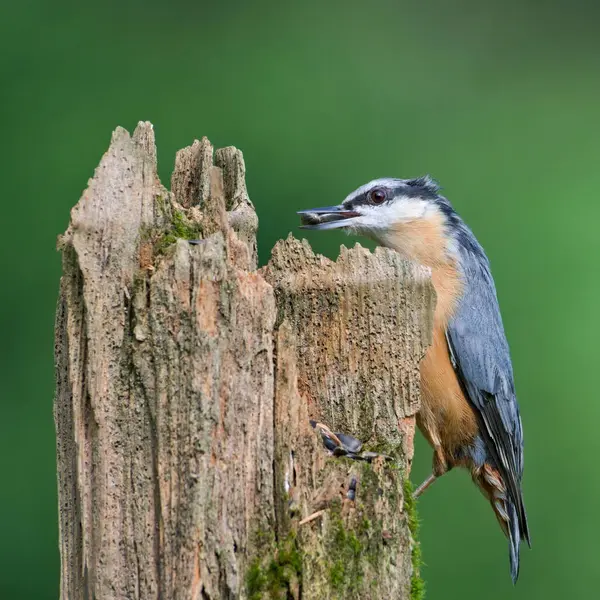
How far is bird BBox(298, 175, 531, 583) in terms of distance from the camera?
2811 millimetres

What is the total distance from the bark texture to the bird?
955mm

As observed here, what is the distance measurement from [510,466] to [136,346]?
1615 millimetres

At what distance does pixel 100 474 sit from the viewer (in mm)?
1738

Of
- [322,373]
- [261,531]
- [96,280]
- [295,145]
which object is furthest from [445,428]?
[295,145]

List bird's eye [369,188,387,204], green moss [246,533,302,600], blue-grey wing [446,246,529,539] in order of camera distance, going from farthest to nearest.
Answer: bird's eye [369,188,387,204]
blue-grey wing [446,246,529,539]
green moss [246,533,302,600]

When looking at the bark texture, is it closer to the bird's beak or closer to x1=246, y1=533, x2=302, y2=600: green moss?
x1=246, y1=533, x2=302, y2=600: green moss

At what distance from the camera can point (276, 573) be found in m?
1.72

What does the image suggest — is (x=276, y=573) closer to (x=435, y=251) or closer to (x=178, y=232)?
(x=178, y=232)

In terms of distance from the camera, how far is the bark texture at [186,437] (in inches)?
67.2

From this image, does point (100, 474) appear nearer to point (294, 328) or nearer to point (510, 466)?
point (294, 328)

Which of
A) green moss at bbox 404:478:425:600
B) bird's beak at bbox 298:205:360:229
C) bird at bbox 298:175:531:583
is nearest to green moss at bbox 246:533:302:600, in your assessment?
green moss at bbox 404:478:425:600

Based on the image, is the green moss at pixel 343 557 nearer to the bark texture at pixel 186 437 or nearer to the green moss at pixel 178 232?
the bark texture at pixel 186 437

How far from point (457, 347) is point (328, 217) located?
57cm

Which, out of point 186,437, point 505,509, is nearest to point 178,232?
point 186,437
